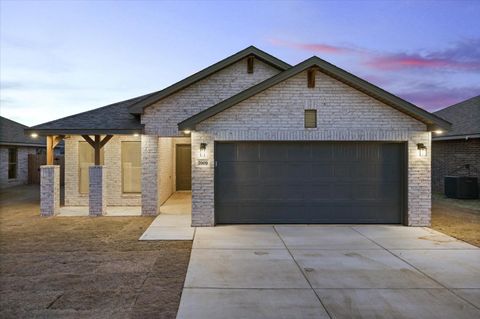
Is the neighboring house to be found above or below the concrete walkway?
above

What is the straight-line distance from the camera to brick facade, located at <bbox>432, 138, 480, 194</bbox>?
1797cm

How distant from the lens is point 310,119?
1066cm

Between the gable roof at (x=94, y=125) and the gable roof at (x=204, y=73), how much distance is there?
70cm

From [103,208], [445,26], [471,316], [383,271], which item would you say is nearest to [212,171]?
[103,208]

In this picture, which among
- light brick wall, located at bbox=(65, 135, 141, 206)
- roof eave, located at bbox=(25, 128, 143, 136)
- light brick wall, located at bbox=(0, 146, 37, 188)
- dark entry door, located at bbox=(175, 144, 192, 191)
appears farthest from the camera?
light brick wall, located at bbox=(0, 146, 37, 188)

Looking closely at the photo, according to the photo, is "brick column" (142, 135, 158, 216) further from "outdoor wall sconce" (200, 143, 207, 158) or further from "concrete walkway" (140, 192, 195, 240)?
"outdoor wall sconce" (200, 143, 207, 158)

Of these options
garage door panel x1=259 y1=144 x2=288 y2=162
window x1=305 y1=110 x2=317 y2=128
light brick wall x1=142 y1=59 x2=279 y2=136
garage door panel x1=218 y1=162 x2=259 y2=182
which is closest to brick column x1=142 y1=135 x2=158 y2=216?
light brick wall x1=142 y1=59 x2=279 y2=136

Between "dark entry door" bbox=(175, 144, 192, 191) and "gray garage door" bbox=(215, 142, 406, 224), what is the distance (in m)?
10.2

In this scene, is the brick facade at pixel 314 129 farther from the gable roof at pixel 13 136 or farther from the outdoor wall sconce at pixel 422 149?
the gable roof at pixel 13 136

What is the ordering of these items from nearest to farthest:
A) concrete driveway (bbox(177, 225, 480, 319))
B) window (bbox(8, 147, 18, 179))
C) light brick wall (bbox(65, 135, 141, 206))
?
1. concrete driveway (bbox(177, 225, 480, 319))
2. light brick wall (bbox(65, 135, 141, 206))
3. window (bbox(8, 147, 18, 179))

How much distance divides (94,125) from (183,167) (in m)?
8.48

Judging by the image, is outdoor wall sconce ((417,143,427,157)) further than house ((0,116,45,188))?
No

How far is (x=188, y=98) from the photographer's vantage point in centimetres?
1294

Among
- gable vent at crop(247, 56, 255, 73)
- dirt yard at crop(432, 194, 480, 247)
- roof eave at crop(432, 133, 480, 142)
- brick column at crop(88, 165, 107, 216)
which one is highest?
gable vent at crop(247, 56, 255, 73)
